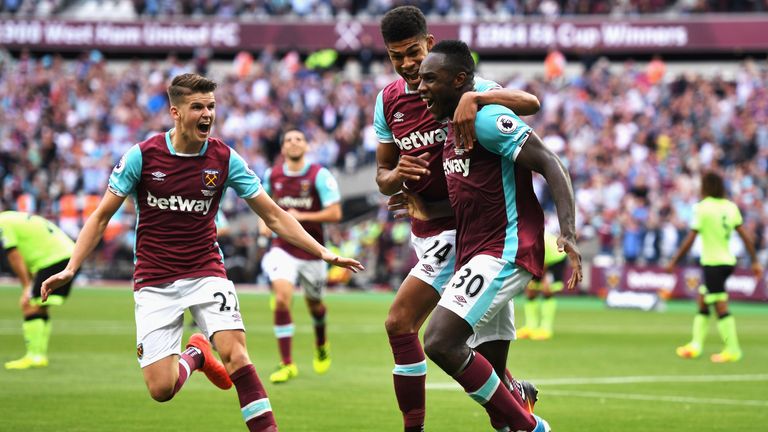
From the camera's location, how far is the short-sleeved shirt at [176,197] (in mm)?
8820

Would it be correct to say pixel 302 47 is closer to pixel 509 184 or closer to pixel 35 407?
pixel 35 407

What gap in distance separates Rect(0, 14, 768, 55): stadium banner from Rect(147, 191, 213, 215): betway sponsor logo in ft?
110

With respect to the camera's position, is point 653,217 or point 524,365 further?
point 653,217

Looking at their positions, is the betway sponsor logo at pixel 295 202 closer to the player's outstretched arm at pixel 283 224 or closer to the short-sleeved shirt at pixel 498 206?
the player's outstretched arm at pixel 283 224

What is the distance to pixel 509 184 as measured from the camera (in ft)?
26.0

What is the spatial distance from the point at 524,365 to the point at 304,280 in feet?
10.5

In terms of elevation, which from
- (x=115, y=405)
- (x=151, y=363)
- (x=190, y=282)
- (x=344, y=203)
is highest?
(x=190, y=282)

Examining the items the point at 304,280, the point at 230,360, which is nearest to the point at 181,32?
the point at 304,280

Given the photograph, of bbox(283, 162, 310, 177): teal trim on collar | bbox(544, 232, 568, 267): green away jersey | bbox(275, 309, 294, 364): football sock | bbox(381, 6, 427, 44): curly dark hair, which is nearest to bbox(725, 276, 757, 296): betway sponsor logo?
bbox(544, 232, 568, 267): green away jersey

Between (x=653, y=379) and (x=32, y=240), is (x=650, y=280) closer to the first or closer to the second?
(x=653, y=379)

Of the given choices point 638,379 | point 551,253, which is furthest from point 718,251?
Answer: point 551,253

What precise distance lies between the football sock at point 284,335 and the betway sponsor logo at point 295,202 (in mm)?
1603

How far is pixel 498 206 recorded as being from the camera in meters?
7.96

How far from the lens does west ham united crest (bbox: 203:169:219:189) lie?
29.0ft
